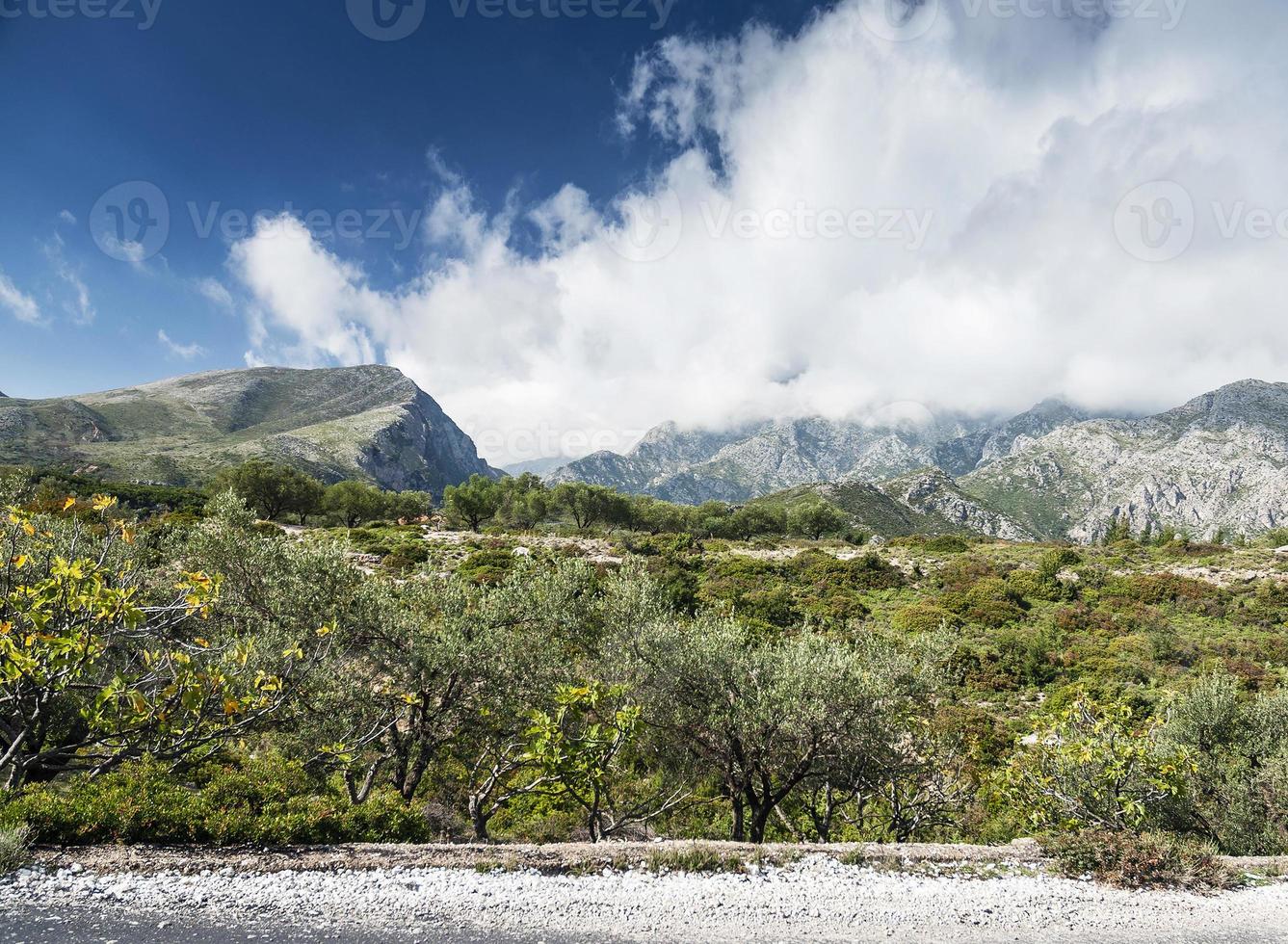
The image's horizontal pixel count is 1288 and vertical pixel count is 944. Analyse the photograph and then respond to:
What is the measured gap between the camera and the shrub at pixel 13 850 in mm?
6090

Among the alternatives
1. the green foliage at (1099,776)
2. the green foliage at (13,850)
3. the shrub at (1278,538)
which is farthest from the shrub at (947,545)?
the green foliage at (13,850)

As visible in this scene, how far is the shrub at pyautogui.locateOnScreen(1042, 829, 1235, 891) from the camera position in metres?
7.70

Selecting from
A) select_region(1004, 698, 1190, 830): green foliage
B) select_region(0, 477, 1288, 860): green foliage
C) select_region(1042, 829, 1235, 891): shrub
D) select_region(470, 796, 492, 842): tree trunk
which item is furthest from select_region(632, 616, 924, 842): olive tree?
select_region(470, 796, 492, 842): tree trunk

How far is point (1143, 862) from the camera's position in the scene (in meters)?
7.86

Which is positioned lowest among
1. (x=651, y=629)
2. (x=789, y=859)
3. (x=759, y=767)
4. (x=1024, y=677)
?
(x=1024, y=677)

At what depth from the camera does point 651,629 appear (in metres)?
14.5

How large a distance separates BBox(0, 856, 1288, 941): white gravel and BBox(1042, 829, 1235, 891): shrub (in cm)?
23

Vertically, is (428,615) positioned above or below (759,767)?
above

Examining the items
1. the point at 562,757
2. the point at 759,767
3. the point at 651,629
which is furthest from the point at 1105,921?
the point at 651,629

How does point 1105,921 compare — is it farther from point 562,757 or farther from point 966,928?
point 562,757

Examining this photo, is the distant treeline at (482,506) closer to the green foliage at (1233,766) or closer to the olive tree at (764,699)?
the olive tree at (764,699)

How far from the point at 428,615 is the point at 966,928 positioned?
13.4 meters

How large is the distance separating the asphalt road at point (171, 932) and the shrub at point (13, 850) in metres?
0.83

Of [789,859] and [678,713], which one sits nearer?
[789,859]
